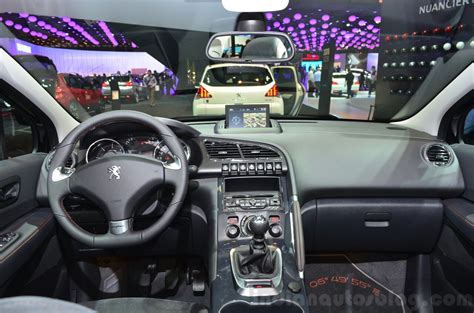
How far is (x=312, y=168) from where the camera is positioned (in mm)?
2436

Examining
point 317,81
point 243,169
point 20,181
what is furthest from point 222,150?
point 317,81

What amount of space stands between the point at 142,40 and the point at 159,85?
2.02 ft

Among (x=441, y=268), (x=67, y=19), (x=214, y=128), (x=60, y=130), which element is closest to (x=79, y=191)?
(x=60, y=130)

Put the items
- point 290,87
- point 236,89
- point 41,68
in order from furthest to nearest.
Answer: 1. point 290,87
2. point 236,89
3. point 41,68

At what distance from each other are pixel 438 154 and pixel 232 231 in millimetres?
1381

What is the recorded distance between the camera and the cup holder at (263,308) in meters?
1.79

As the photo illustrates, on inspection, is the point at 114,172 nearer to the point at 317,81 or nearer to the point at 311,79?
the point at 311,79

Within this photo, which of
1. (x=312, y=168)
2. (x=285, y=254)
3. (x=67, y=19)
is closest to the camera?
(x=285, y=254)

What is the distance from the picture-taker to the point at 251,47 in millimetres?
2469

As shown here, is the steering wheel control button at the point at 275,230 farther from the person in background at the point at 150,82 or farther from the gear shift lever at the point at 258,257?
the person in background at the point at 150,82

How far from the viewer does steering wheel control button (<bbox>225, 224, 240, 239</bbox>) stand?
2123 millimetres

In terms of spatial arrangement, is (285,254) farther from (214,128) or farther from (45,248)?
(45,248)

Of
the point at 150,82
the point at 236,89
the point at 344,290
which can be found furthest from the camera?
the point at 150,82

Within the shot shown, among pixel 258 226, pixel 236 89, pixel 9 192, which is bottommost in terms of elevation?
pixel 258 226
